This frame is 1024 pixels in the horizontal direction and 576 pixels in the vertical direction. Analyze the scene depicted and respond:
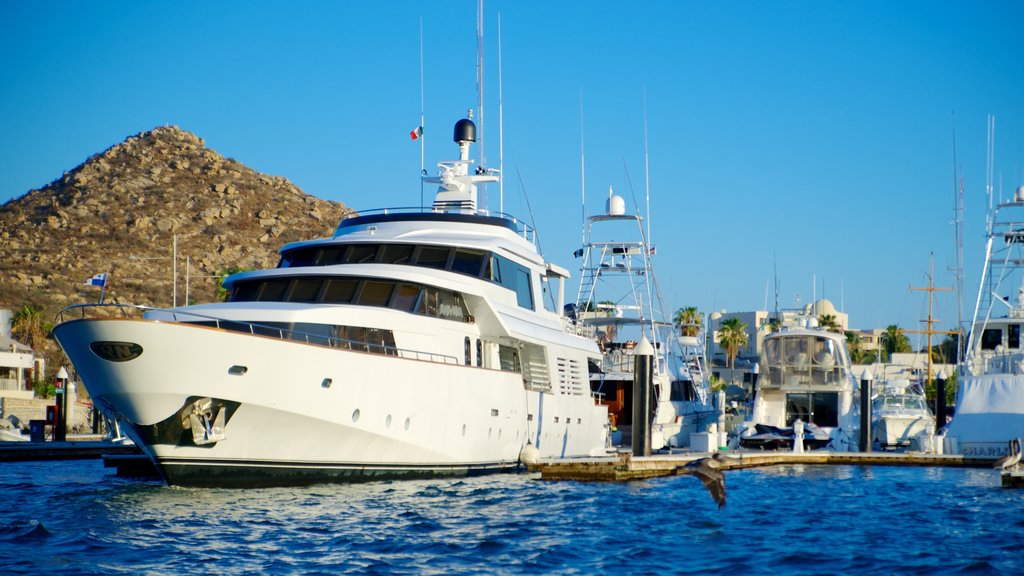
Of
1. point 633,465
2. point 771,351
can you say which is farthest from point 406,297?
point 771,351

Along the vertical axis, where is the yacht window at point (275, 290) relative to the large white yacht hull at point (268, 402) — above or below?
above

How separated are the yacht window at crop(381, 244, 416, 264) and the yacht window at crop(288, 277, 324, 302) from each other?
267cm

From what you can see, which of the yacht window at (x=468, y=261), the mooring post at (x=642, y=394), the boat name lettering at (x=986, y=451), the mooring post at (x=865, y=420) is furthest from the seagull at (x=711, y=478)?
the boat name lettering at (x=986, y=451)

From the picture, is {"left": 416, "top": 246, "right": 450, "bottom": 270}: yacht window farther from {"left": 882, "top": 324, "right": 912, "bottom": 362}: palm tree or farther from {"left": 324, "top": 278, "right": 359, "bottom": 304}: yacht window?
{"left": 882, "top": 324, "right": 912, "bottom": 362}: palm tree

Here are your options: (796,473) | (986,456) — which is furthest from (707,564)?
(986,456)

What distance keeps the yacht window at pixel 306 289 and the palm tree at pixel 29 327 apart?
43819mm

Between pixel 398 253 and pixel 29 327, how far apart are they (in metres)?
43.1

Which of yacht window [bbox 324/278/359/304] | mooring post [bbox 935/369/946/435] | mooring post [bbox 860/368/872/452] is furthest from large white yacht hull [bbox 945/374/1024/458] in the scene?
yacht window [bbox 324/278/359/304]

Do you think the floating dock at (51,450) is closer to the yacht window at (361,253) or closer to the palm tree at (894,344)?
the yacht window at (361,253)

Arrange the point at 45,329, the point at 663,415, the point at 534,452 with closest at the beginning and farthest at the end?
the point at 534,452 → the point at 663,415 → the point at 45,329

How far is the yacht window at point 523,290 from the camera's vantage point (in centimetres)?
2589

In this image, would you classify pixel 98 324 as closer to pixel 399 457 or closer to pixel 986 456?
pixel 399 457

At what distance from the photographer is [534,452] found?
73.7 ft

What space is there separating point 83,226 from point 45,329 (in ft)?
131
